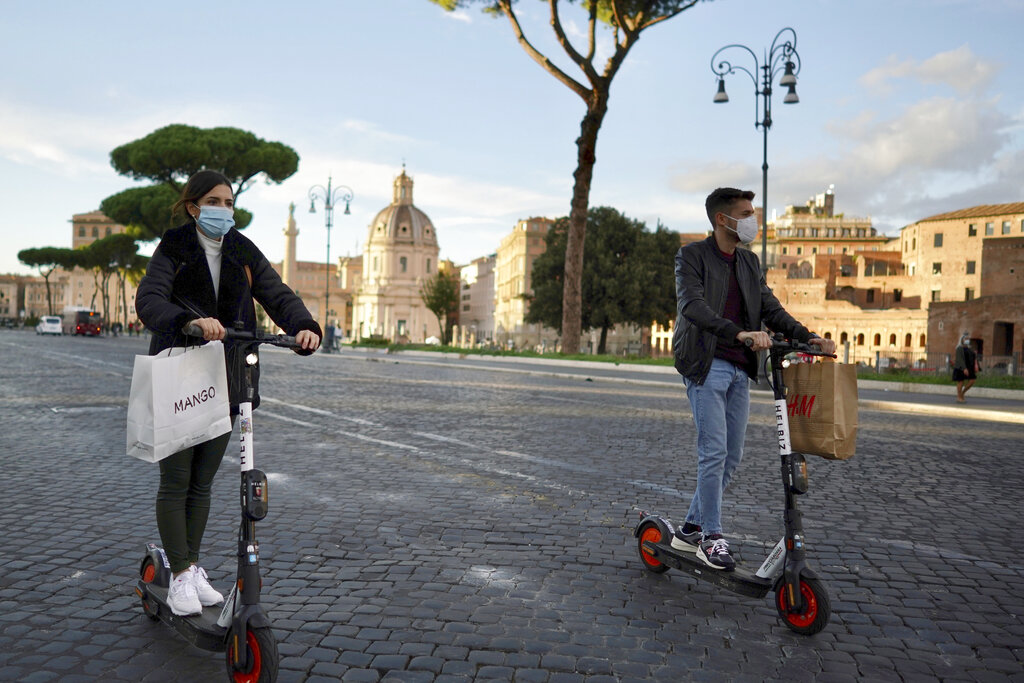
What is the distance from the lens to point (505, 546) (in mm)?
4887

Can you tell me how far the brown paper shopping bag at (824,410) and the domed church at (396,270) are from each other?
109m

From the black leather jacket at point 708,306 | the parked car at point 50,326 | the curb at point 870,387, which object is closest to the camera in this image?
the black leather jacket at point 708,306

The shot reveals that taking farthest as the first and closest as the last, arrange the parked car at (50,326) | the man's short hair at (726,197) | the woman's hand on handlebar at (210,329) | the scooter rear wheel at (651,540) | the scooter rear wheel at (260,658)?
1. the parked car at (50,326)
2. the scooter rear wheel at (651,540)
3. the man's short hair at (726,197)
4. the woman's hand on handlebar at (210,329)
5. the scooter rear wheel at (260,658)

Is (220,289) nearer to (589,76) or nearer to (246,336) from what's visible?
(246,336)

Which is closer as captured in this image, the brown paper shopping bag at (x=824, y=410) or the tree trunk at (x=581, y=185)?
the brown paper shopping bag at (x=824, y=410)

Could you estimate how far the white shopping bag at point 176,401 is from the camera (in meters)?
2.96

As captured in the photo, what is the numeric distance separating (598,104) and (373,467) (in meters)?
22.9

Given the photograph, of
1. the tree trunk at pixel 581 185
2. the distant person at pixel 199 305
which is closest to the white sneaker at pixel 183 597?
the distant person at pixel 199 305

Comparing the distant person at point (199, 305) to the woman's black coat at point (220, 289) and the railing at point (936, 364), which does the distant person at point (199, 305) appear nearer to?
the woman's black coat at point (220, 289)

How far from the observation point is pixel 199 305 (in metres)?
3.28

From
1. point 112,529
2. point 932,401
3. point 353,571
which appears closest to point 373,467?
point 112,529

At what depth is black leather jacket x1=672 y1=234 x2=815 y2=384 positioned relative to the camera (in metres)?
3.92

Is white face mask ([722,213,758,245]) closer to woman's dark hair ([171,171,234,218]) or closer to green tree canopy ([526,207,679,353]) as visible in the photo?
woman's dark hair ([171,171,234,218])

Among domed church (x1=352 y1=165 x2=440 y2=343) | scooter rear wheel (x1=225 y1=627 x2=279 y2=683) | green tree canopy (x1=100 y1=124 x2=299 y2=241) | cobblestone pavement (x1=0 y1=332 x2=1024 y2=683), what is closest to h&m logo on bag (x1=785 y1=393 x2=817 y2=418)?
cobblestone pavement (x1=0 y1=332 x2=1024 y2=683)
